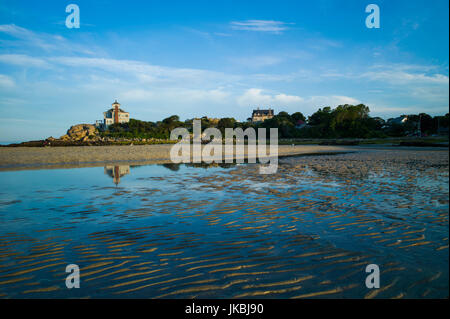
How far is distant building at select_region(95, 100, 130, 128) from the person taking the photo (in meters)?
151

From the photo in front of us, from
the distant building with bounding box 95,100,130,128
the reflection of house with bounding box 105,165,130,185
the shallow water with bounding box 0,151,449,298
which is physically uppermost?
the distant building with bounding box 95,100,130,128

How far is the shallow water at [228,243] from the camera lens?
361 centimetres

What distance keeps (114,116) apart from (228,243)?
161127mm

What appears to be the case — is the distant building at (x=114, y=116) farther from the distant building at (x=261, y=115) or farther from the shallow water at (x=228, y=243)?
the shallow water at (x=228, y=243)

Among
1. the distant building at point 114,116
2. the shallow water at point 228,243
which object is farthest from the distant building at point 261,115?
the shallow water at point 228,243

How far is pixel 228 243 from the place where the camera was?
Result: 533 centimetres

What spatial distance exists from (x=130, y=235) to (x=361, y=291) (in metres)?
4.59

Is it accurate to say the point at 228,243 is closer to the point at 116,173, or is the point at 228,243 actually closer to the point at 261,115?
the point at 116,173

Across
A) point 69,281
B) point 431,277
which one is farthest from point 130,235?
point 431,277

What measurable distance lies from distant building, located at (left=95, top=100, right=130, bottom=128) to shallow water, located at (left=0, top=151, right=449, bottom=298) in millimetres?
153631

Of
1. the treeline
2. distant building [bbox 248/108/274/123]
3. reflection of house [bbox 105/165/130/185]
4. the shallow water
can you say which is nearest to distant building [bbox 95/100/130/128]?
the treeline

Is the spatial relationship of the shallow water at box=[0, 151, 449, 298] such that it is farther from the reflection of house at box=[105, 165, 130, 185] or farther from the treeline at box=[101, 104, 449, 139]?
the treeline at box=[101, 104, 449, 139]

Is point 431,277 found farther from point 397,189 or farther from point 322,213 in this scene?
point 397,189

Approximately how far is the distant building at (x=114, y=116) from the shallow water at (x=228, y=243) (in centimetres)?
15363
